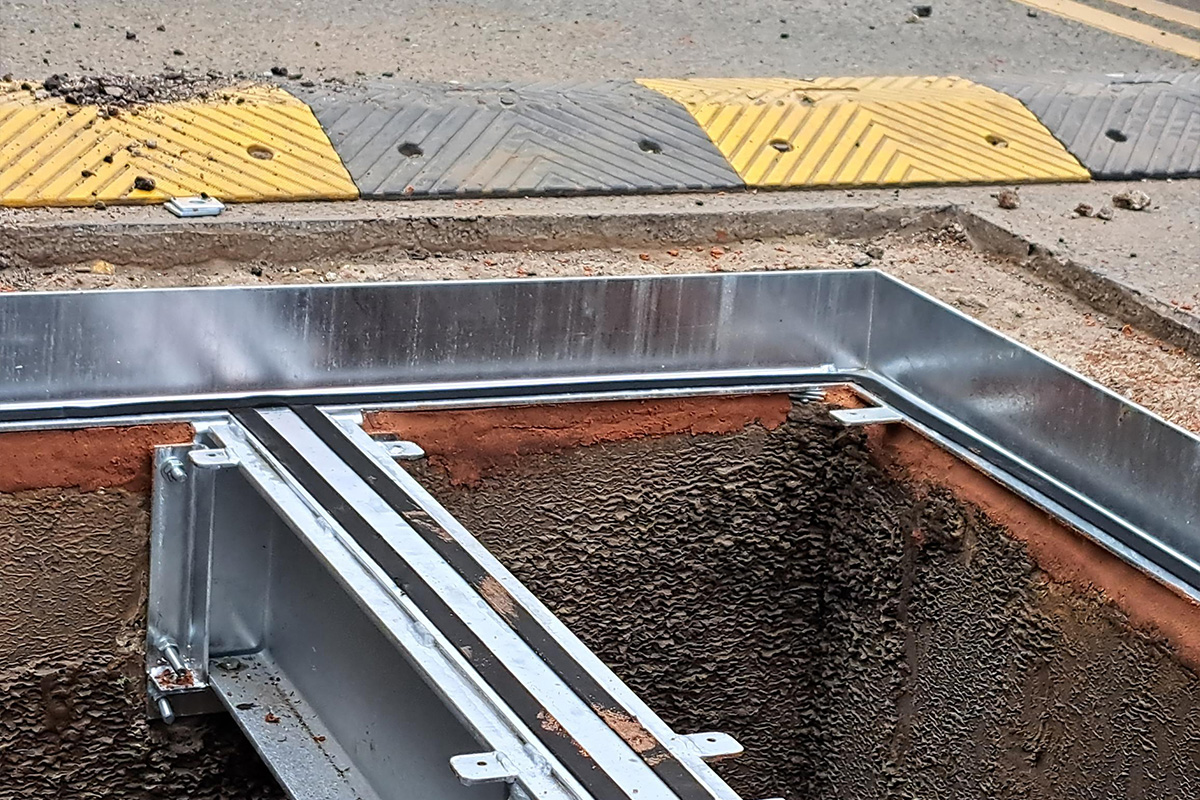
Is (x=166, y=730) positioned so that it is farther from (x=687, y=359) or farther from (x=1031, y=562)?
(x=1031, y=562)

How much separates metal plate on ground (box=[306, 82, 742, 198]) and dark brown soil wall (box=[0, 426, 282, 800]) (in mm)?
1121

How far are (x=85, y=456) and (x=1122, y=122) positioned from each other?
3210 mm

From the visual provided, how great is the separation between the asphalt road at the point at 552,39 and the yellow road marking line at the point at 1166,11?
2.39 feet

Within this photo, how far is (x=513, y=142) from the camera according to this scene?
157 inches

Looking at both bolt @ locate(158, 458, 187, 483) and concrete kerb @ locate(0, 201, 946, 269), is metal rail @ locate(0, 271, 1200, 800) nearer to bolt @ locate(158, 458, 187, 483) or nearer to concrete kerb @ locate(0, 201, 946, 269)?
bolt @ locate(158, 458, 187, 483)

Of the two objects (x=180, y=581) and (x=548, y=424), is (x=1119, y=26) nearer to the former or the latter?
(x=548, y=424)

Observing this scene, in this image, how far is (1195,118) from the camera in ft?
15.8

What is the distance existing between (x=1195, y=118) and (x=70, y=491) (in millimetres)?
3496

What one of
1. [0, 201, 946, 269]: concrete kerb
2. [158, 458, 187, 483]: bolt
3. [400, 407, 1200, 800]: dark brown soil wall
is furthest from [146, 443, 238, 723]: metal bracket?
[0, 201, 946, 269]: concrete kerb

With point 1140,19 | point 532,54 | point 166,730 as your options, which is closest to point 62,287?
point 166,730

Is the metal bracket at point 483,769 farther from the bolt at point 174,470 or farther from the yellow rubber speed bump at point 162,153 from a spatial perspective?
the yellow rubber speed bump at point 162,153

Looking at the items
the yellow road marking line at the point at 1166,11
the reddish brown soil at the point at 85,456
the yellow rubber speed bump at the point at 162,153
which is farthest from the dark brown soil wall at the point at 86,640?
the yellow road marking line at the point at 1166,11

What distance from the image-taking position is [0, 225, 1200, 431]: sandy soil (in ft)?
10.6

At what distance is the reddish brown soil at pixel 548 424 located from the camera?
3.03 m
